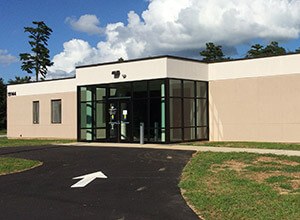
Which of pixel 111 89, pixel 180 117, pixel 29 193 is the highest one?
pixel 111 89

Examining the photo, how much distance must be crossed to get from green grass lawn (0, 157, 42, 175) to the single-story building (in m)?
7.84

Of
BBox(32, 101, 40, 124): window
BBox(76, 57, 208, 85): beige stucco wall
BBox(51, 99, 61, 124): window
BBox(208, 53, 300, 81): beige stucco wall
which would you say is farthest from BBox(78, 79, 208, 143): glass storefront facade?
BBox(32, 101, 40, 124): window

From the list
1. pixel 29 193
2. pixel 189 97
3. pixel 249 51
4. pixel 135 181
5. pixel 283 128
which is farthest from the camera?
pixel 249 51

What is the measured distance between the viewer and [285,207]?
7.47 m

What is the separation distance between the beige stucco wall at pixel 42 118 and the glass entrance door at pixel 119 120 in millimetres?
5543

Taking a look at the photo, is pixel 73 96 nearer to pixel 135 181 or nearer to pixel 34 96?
pixel 34 96

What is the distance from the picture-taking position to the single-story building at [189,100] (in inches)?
805

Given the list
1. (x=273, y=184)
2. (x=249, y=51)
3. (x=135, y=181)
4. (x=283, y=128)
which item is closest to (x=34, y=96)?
(x=283, y=128)

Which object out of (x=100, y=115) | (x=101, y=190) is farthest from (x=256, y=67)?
(x=101, y=190)

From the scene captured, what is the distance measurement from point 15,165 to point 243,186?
7.50m

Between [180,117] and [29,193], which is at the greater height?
[180,117]

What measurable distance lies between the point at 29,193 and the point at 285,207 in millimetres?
5377

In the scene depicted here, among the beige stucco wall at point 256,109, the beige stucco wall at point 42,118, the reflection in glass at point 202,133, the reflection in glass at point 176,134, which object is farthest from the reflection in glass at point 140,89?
the beige stucco wall at point 42,118

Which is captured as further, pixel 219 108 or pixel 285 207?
pixel 219 108
